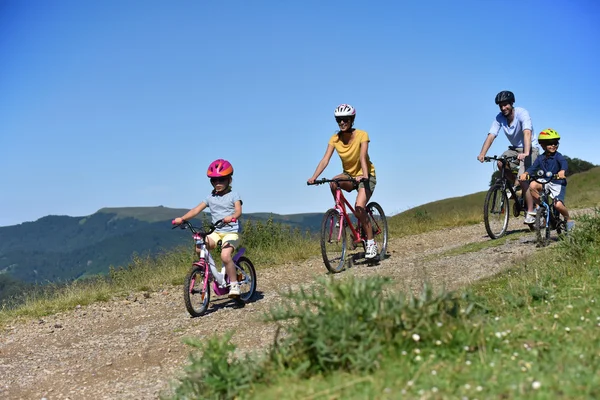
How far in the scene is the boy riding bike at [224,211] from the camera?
9031mm

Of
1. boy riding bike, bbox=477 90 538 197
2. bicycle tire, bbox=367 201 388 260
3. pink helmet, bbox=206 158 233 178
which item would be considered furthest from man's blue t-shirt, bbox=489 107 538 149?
pink helmet, bbox=206 158 233 178

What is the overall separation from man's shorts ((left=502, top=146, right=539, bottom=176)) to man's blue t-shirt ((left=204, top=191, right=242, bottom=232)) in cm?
613

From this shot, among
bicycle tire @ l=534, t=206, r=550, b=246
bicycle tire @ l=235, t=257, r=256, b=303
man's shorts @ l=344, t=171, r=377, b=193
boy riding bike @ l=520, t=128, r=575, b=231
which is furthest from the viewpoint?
man's shorts @ l=344, t=171, r=377, b=193

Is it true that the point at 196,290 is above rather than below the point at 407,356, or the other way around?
above

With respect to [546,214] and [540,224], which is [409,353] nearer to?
[540,224]

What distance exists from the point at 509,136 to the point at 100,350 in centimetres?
867

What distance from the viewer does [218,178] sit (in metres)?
9.22

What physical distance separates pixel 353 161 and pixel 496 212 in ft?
12.6

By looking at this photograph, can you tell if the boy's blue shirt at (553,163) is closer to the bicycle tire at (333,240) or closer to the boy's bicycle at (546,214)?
the boy's bicycle at (546,214)

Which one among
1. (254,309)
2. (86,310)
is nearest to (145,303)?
(86,310)

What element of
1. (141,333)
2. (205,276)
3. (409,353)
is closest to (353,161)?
(205,276)

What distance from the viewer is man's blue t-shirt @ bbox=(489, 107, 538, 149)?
1214 cm

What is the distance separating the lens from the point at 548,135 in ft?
35.1

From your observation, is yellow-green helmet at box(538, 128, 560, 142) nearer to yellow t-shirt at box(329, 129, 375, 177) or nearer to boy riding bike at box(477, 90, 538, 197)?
boy riding bike at box(477, 90, 538, 197)
